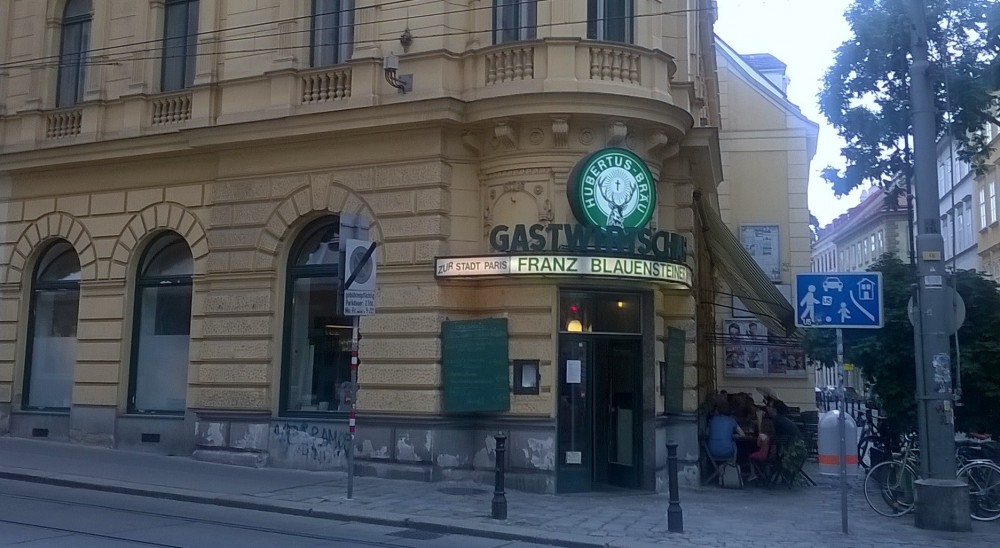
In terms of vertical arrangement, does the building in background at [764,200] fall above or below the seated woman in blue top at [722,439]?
above

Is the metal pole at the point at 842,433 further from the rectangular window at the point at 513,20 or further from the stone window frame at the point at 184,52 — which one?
the stone window frame at the point at 184,52

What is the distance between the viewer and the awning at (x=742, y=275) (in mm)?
18922

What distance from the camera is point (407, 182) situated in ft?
50.0

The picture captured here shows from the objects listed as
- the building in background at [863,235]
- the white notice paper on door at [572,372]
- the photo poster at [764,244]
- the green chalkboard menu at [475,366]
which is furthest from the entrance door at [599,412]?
the building in background at [863,235]

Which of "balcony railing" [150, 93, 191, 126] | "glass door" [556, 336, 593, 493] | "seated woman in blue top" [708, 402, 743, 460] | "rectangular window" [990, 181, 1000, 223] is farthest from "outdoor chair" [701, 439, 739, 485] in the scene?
"rectangular window" [990, 181, 1000, 223]

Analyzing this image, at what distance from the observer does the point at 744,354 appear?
28.5 metres

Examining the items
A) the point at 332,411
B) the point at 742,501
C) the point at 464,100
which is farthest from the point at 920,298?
the point at 332,411

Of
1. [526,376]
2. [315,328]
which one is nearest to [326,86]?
[315,328]

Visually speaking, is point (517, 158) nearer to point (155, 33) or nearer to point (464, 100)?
point (464, 100)

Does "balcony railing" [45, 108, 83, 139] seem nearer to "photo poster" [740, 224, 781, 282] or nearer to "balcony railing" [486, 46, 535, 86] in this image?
"balcony railing" [486, 46, 535, 86]

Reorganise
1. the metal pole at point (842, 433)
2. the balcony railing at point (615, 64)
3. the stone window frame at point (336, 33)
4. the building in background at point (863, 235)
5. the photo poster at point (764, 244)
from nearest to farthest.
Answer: the metal pole at point (842, 433) → the balcony railing at point (615, 64) → the stone window frame at point (336, 33) → the photo poster at point (764, 244) → the building in background at point (863, 235)

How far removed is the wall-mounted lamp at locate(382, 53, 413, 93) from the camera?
14.8 m

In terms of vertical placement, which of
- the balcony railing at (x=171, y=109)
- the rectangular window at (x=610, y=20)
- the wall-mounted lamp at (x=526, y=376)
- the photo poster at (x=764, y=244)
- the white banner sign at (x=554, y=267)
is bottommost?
the wall-mounted lamp at (x=526, y=376)

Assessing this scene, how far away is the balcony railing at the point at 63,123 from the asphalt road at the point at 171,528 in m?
8.90
